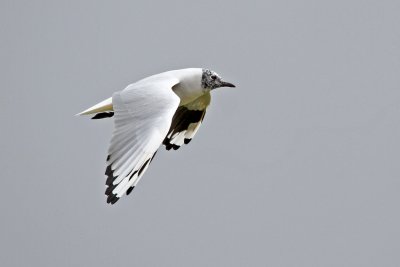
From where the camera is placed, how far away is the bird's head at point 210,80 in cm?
792

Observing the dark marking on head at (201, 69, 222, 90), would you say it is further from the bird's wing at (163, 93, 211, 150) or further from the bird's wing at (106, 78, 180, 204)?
the bird's wing at (106, 78, 180, 204)

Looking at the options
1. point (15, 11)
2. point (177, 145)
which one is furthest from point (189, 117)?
point (15, 11)


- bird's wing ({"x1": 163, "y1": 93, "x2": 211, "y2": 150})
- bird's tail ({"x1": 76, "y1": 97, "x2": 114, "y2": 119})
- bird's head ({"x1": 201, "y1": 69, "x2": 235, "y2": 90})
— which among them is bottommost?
bird's wing ({"x1": 163, "y1": 93, "x2": 211, "y2": 150})

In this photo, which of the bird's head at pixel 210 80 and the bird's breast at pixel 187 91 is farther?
the bird's head at pixel 210 80

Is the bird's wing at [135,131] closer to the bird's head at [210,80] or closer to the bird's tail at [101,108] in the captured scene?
the bird's tail at [101,108]

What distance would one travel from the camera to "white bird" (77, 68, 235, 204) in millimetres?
6172

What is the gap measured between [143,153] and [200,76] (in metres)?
1.84

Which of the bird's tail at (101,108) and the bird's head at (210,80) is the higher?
the bird's head at (210,80)

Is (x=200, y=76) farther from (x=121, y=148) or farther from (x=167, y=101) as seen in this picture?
(x=121, y=148)

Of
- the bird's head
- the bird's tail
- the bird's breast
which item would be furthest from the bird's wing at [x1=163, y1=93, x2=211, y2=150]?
the bird's tail

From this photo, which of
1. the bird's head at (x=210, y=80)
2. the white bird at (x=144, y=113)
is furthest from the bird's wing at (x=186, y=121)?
the bird's head at (x=210, y=80)

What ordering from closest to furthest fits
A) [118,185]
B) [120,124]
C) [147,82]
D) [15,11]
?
[118,185] < [120,124] < [147,82] < [15,11]

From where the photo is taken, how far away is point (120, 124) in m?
6.60

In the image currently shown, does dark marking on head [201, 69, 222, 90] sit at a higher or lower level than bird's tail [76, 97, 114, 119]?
higher
